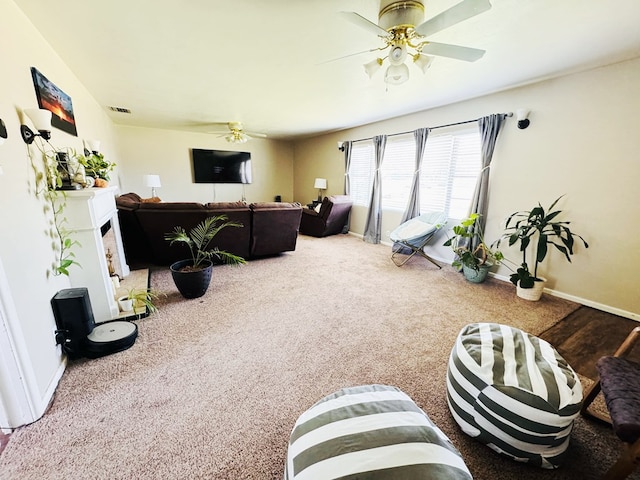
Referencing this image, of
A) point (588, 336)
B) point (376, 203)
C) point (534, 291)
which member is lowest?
point (588, 336)

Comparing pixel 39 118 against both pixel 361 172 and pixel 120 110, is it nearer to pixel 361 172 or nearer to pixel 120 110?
pixel 120 110

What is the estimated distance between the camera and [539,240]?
8.68 ft

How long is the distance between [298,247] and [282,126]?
2.75 metres

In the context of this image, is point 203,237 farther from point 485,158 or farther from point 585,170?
point 585,170

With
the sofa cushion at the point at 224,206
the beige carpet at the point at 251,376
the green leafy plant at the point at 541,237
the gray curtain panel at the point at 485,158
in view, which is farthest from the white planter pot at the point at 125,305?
the gray curtain panel at the point at 485,158

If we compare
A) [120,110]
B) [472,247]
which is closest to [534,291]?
[472,247]

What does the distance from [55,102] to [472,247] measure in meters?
4.71

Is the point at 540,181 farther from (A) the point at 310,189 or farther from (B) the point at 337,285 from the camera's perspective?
(A) the point at 310,189

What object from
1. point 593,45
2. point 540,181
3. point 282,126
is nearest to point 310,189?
point 282,126

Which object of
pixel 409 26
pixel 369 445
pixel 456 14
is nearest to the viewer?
pixel 369 445

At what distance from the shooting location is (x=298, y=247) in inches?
183

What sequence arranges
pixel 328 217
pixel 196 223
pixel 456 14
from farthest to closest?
pixel 328 217
pixel 196 223
pixel 456 14

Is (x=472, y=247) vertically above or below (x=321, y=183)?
below

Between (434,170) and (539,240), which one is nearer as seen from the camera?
(539,240)
